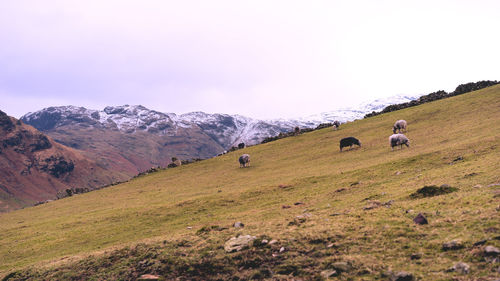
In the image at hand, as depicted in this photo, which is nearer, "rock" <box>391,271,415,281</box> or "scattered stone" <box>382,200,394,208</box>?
"rock" <box>391,271,415,281</box>

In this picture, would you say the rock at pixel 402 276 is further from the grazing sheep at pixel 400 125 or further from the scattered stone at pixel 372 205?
the grazing sheep at pixel 400 125

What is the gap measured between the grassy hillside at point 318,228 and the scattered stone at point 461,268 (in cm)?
17

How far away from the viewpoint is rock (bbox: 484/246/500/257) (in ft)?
27.5

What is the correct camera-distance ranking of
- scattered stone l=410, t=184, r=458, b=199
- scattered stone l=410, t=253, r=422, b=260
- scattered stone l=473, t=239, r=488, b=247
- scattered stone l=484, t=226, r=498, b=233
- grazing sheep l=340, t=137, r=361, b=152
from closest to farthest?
1. scattered stone l=473, t=239, r=488, b=247
2. scattered stone l=410, t=253, r=422, b=260
3. scattered stone l=484, t=226, r=498, b=233
4. scattered stone l=410, t=184, r=458, b=199
5. grazing sheep l=340, t=137, r=361, b=152

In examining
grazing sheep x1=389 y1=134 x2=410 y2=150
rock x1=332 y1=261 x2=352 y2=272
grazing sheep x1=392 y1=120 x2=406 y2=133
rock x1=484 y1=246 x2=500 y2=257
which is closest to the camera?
rock x1=484 y1=246 x2=500 y2=257

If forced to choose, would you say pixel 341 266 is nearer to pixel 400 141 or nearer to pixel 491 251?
pixel 491 251

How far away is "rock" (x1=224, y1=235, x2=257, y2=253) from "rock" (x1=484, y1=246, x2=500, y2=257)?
783 centimetres

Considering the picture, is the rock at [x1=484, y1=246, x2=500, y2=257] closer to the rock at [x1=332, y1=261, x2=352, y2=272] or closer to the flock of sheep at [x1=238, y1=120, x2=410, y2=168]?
the rock at [x1=332, y1=261, x2=352, y2=272]

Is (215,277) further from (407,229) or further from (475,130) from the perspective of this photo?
(475,130)

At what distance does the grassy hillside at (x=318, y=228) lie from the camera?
33.2ft

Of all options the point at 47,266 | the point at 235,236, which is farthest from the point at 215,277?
the point at 47,266

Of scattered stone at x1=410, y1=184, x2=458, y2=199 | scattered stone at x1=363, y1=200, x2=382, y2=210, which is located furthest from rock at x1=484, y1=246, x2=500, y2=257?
scattered stone at x1=410, y1=184, x2=458, y2=199

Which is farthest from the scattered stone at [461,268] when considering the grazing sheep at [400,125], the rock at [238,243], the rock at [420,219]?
the grazing sheep at [400,125]

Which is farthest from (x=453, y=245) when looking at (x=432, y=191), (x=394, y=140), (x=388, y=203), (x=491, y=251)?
(x=394, y=140)
